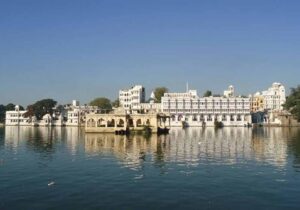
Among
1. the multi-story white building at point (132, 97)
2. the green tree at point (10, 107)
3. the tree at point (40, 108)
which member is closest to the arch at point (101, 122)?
the multi-story white building at point (132, 97)

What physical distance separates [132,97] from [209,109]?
1415 inches

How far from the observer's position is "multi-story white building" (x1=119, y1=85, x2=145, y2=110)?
172250 mm

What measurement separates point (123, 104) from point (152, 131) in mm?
80794

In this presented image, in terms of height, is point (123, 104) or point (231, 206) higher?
point (123, 104)

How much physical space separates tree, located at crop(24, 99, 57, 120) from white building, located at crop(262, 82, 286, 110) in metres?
94.1

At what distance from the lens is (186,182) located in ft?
100

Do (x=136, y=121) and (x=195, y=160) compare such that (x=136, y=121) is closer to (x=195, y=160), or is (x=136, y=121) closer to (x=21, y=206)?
(x=195, y=160)

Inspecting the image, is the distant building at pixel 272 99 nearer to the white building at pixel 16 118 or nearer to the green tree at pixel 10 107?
the white building at pixel 16 118

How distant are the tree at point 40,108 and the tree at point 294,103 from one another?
3715 inches

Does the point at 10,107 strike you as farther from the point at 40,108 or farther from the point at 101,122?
the point at 101,122

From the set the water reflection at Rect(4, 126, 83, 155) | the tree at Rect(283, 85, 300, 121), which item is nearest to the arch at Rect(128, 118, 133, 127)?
the water reflection at Rect(4, 126, 83, 155)

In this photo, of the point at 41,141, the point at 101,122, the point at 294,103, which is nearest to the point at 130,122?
the point at 101,122

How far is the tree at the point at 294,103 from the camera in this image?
13481 centimetres

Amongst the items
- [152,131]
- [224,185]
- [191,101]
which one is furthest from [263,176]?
[191,101]
